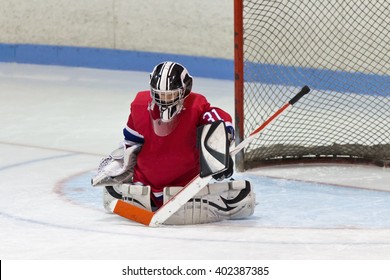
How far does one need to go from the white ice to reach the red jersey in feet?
0.73

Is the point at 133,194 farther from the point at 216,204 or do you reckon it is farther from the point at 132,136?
the point at 216,204

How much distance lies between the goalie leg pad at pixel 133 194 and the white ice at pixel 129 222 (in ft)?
0.30

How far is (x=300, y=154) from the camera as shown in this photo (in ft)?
20.5

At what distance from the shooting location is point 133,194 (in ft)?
16.1

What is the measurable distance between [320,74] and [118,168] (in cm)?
314

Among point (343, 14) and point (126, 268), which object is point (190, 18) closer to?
point (343, 14)

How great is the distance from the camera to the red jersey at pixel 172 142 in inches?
190

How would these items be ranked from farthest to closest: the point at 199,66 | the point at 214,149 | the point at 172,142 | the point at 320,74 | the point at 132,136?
the point at 199,66, the point at 320,74, the point at 132,136, the point at 172,142, the point at 214,149

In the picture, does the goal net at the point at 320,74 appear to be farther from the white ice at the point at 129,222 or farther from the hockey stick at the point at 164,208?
the hockey stick at the point at 164,208

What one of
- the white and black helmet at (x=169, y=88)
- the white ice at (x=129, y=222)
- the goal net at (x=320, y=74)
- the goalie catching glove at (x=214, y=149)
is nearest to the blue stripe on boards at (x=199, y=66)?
the goal net at (x=320, y=74)

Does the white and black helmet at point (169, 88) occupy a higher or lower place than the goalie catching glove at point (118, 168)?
higher

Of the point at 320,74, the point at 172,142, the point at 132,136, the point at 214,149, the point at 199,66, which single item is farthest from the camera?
the point at 199,66

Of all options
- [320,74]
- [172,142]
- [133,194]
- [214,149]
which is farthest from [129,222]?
[320,74]

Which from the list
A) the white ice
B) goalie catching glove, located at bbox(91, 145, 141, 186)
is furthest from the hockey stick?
goalie catching glove, located at bbox(91, 145, 141, 186)
